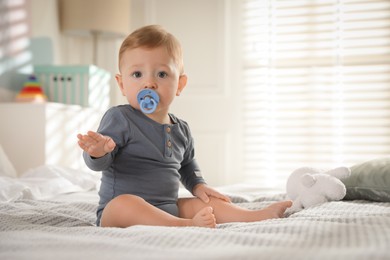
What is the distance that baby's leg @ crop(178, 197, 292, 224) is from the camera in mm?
1241

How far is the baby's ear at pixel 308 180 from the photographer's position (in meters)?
1.39

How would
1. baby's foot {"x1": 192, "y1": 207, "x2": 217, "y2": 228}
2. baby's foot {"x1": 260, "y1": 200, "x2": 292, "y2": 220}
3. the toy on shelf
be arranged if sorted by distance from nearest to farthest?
baby's foot {"x1": 192, "y1": 207, "x2": 217, "y2": 228}
baby's foot {"x1": 260, "y1": 200, "x2": 292, "y2": 220}
the toy on shelf

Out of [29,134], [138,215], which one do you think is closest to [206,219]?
[138,215]

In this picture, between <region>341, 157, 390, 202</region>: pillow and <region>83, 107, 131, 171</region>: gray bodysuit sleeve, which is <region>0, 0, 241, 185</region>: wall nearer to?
<region>341, 157, 390, 202</region>: pillow

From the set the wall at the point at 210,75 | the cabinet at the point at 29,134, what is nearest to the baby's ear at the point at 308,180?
the cabinet at the point at 29,134

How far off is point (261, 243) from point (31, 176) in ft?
4.67

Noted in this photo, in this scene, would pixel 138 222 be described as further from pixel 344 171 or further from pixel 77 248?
pixel 344 171

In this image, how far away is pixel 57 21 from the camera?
348 centimetres

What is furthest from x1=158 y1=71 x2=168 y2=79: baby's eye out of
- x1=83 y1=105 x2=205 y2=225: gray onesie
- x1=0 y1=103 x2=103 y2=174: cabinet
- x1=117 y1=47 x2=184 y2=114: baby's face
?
x1=0 y1=103 x2=103 y2=174: cabinet

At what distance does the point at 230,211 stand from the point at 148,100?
0.34 m

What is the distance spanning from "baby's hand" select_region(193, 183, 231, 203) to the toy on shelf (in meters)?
1.49

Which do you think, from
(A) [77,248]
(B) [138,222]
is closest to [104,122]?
(B) [138,222]

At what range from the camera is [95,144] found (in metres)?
1.13

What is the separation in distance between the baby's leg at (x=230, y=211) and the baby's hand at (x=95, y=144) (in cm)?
31
